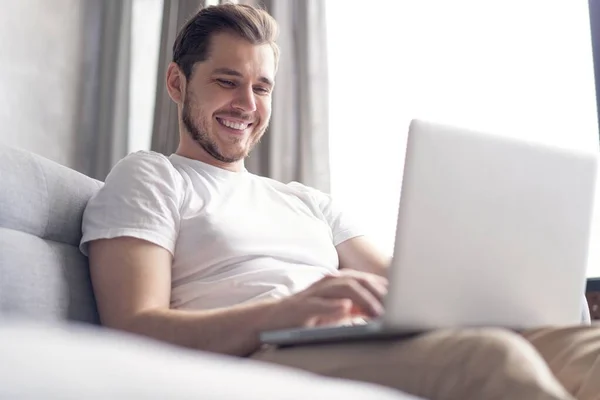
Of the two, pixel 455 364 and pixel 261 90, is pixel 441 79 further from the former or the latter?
pixel 455 364

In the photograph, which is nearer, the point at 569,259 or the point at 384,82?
the point at 569,259

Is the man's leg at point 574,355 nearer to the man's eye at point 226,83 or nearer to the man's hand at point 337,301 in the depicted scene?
the man's hand at point 337,301

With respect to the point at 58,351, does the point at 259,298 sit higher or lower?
lower

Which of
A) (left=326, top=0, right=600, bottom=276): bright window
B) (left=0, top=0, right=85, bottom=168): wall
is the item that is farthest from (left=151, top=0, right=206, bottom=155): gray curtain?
(left=326, top=0, right=600, bottom=276): bright window

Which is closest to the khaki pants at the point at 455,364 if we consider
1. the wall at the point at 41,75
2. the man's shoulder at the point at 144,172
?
the man's shoulder at the point at 144,172

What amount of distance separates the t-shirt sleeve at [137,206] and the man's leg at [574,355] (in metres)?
0.63

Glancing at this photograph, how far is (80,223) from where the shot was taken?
1351 millimetres

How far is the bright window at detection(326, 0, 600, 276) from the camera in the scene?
2270 mm

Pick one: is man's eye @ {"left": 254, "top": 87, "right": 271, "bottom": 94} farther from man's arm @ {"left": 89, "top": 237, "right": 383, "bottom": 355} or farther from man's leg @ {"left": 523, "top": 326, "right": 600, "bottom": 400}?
man's leg @ {"left": 523, "top": 326, "right": 600, "bottom": 400}

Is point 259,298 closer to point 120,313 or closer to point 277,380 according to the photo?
point 120,313

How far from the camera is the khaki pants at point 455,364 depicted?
63 centimetres

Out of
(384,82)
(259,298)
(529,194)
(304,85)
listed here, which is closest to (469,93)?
(384,82)

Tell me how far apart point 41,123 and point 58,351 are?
2015 millimetres

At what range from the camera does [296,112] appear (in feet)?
7.65
